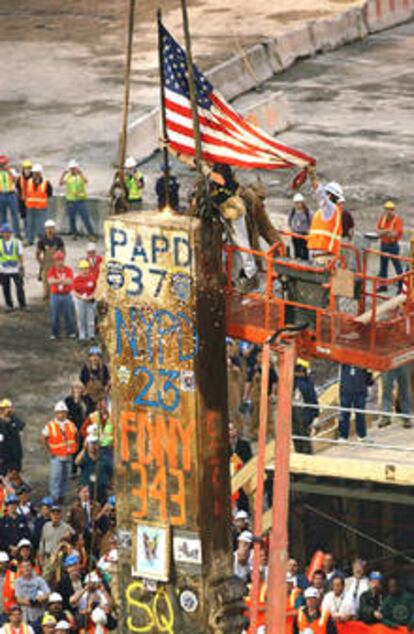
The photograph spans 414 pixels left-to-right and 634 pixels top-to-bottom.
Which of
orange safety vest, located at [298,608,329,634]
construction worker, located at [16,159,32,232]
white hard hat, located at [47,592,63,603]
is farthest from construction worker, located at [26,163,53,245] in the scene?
orange safety vest, located at [298,608,329,634]

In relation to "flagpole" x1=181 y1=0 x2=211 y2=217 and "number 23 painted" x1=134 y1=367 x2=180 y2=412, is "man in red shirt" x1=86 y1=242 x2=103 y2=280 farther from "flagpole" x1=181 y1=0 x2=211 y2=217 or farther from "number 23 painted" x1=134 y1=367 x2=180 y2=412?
"flagpole" x1=181 y1=0 x2=211 y2=217

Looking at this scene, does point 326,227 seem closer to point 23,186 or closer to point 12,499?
point 12,499

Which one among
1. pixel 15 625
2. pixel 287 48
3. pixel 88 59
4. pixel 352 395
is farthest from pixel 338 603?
pixel 88 59

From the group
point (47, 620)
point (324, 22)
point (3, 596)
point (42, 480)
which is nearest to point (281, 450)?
point (47, 620)

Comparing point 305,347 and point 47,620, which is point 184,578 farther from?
point 47,620

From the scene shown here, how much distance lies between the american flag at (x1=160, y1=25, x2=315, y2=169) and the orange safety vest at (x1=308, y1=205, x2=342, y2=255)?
6.61 feet

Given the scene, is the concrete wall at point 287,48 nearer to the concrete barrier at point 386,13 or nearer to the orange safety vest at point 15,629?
the concrete barrier at point 386,13

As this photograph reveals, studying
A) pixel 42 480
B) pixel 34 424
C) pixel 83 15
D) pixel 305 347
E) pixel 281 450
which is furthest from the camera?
pixel 83 15

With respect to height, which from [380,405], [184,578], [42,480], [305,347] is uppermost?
[305,347]

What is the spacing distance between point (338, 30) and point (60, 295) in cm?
2871

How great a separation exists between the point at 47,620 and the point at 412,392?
6.86 meters

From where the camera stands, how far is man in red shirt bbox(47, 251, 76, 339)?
1638 inches

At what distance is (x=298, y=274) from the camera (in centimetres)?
2261

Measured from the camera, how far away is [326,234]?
24.5 metres
